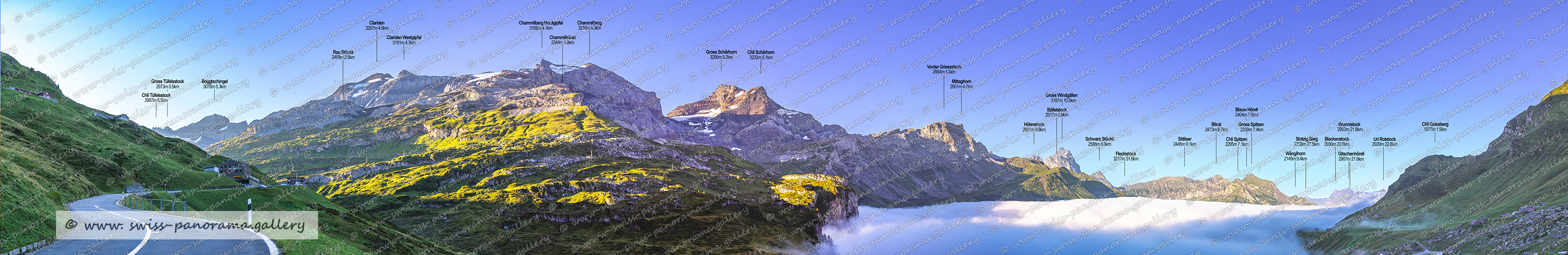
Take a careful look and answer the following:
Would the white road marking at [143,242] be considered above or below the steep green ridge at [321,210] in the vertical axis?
above

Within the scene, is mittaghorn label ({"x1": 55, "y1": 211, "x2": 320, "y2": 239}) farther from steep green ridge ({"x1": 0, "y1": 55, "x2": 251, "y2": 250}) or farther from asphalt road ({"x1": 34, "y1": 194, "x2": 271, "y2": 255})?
steep green ridge ({"x1": 0, "y1": 55, "x2": 251, "y2": 250})

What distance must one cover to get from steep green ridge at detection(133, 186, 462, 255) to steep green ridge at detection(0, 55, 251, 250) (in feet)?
34.6

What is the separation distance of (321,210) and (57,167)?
3770cm

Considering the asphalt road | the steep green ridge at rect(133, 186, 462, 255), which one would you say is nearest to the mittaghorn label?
the asphalt road

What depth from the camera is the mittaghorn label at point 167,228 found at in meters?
49.0

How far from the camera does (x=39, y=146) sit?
134 metres

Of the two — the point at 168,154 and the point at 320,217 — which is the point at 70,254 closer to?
the point at 320,217

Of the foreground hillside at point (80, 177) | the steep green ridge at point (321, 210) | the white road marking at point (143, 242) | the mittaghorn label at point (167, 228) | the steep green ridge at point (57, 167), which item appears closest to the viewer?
the white road marking at point (143, 242)

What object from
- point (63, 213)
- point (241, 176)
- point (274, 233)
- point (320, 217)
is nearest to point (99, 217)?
point (63, 213)

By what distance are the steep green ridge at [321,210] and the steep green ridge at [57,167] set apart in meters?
10.6

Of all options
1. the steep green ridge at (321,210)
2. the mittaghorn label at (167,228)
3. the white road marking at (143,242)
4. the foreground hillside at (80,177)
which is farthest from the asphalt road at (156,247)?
the steep green ridge at (321,210)

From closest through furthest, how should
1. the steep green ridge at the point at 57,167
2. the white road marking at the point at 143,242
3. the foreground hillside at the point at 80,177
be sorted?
the white road marking at the point at 143,242 → the steep green ridge at the point at 57,167 → the foreground hillside at the point at 80,177

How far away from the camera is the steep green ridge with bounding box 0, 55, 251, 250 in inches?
1987

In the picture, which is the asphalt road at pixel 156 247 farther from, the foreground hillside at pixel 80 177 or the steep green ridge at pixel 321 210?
the steep green ridge at pixel 321 210
